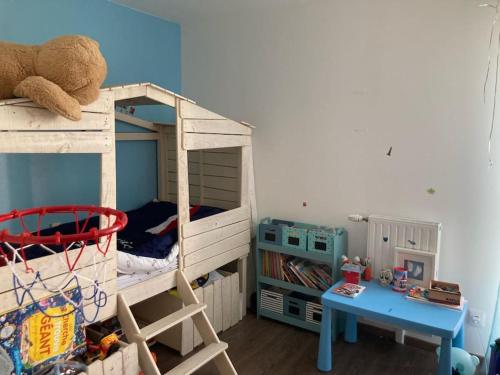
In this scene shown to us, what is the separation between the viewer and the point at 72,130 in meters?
1.83

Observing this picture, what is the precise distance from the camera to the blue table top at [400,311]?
6.82ft

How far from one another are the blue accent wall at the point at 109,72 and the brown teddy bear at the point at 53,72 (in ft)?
3.09

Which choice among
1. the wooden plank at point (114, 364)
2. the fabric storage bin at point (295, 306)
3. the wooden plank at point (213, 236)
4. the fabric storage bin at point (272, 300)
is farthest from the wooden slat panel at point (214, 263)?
the wooden plank at point (114, 364)

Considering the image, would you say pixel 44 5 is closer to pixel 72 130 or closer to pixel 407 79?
pixel 72 130

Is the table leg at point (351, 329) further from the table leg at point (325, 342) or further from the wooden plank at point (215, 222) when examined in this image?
the wooden plank at point (215, 222)

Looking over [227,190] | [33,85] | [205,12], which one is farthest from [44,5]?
[227,190]

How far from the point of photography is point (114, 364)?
188 centimetres

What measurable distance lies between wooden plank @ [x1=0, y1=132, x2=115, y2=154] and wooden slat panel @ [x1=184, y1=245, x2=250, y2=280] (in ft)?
3.24

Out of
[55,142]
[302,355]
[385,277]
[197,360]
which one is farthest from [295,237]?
[55,142]

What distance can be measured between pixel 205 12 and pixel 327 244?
6.74 feet

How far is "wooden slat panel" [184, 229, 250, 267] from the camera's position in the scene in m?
2.59

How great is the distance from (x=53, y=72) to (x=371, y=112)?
194cm

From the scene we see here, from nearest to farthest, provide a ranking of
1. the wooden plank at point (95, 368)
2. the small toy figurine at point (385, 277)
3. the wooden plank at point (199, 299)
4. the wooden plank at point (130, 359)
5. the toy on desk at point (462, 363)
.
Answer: the wooden plank at point (95, 368)
the wooden plank at point (130, 359)
the toy on desk at point (462, 363)
the small toy figurine at point (385, 277)
the wooden plank at point (199, 299)

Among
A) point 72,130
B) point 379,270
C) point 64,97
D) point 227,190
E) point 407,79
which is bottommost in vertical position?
point 379,270
